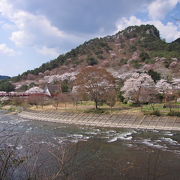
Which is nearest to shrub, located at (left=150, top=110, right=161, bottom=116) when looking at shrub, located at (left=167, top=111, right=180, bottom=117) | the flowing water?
shrub, located at (left=167, top=111, right=180, bottom=117)

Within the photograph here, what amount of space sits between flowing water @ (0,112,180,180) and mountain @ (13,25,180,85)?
4061cm

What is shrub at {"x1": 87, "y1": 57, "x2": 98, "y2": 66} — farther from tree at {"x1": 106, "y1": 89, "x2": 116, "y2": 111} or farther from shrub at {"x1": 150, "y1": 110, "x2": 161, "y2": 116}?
shrub at {"x1": 150, "y1": 110, "x2": 161, "y2": 116}

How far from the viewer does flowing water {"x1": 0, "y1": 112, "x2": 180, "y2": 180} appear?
1024 centimetres

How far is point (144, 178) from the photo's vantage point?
972 cm

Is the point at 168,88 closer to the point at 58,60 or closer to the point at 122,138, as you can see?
the point at 122,138

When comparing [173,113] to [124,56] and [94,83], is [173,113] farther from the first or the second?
[124,56]

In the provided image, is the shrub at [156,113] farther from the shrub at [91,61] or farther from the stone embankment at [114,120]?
the shrub at [91,61]

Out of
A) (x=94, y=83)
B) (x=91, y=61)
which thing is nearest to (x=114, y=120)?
(x=94, y=83)

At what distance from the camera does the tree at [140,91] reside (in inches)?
1334

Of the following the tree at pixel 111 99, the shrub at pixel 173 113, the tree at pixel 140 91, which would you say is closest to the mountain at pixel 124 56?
the tree at pixel 140 91

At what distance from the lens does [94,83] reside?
32.5 m

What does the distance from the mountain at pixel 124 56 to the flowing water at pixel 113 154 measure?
40611 mm

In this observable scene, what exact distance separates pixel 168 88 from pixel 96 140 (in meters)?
22.6

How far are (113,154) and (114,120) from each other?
40.1ft
